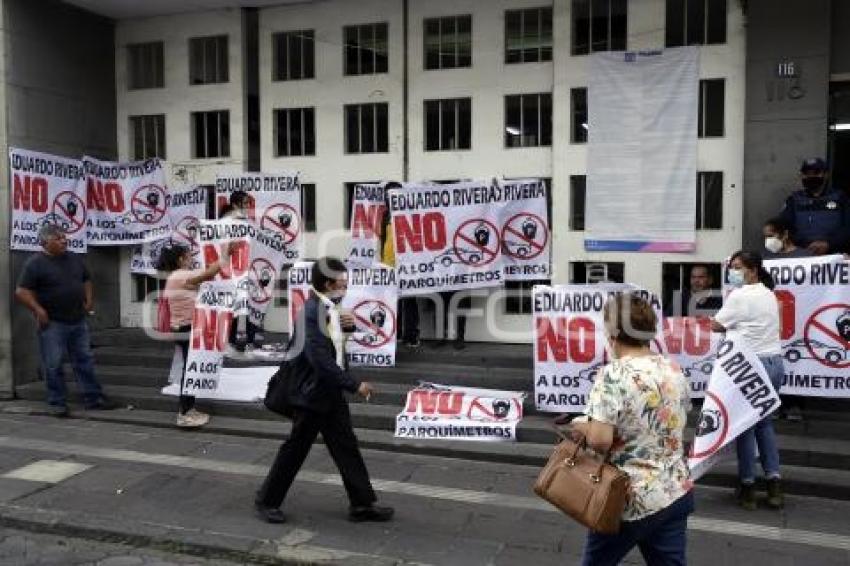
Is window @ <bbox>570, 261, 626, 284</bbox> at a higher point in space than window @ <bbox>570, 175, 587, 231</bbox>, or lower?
lower

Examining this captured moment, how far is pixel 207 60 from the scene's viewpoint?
10352mm

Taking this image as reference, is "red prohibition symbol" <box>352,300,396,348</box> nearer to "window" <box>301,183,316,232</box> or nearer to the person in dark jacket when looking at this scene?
"window" <box>301,183,316,232</box>

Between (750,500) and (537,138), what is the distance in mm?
4568

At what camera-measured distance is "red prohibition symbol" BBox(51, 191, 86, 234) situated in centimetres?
963

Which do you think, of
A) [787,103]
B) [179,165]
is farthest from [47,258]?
[787,103]

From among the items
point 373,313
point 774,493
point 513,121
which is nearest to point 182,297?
point 373,313

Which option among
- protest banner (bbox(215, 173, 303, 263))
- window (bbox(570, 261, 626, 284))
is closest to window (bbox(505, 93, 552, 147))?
window (bbox(570, 261, 626, 284))

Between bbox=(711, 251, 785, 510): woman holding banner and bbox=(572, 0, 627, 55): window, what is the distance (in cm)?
338

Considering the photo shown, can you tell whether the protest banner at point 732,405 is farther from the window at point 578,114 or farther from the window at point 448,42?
the window at point 448,42

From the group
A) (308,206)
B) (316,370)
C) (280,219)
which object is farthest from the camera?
(308,206)

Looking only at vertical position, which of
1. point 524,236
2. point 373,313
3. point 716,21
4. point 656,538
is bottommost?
point 656,538

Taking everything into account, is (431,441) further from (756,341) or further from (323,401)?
(756,341)

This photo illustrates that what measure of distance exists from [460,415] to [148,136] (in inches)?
229

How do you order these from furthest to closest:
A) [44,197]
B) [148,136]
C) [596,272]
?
1. [148,136]
2. [44,197]
3. [596,272]
